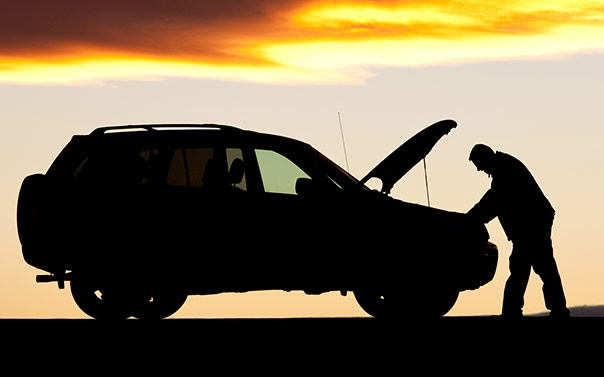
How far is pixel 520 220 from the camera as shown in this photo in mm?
16156

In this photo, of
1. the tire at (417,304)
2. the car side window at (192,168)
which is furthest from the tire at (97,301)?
the tire at (417,304)

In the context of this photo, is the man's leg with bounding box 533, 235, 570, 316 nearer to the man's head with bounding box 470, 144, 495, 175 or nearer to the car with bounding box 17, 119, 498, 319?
the car with bounding box 17, 119, 498, 319

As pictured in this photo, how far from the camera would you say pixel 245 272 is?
52.6 ft

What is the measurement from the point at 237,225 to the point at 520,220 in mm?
3343

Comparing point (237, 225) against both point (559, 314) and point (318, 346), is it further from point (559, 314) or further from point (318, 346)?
point (318, 346)

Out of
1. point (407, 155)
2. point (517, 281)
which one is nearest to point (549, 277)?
point (517, 281)

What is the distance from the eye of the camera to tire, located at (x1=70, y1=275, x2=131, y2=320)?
55.0 ft

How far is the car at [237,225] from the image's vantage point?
15.9 meters

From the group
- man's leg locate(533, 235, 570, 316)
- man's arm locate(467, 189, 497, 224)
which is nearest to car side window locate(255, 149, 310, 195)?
man's arm locate(467, 189, 497, 224)

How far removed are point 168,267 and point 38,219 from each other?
1.73 meters

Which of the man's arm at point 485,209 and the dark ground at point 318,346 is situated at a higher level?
the man's arm at point 485,209

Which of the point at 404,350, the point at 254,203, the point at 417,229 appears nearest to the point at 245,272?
the point at 254,203

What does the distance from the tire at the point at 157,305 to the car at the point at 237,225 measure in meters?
0.28

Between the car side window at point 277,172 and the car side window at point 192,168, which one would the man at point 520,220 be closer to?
the car side window at point 277,172
